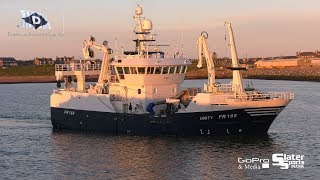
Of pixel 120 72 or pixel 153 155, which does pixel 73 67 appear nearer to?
pixel 120 72

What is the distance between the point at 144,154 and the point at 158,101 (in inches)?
359

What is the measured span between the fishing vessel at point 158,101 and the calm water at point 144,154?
1.15m

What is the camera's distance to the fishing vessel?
46.8 meters

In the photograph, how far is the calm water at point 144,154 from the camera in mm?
36438

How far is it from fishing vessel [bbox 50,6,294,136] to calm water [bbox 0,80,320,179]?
1152 millimetres

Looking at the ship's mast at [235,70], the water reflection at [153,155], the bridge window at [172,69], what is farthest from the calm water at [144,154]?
the bridge window at [172,69]

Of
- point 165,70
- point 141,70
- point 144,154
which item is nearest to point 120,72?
point 141,70

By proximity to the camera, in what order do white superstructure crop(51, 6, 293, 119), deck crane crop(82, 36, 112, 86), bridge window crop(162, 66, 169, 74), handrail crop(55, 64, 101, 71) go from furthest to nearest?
handrail crop(55, 64, 101, 71)
deck crane crop(82, 36, 112, 86)
bridge window crop(162, 66, 169, 74)
white superstructure crop(51, 6, 293, 119)

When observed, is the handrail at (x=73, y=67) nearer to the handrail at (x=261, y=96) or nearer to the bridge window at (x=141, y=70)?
the bridge window at (x=141, y=70)

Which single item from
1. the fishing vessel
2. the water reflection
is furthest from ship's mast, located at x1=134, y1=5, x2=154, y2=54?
the water reflection

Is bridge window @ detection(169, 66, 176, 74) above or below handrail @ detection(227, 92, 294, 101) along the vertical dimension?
above

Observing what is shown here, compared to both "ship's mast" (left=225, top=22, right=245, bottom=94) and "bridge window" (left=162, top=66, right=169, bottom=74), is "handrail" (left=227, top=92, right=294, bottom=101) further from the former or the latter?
"bridge window" (left=162, top=66, right=169, bottom=74)

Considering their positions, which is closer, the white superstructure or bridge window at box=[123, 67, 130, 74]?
the white superstructure

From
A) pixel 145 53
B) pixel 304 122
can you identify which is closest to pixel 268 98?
pixel 145 53
